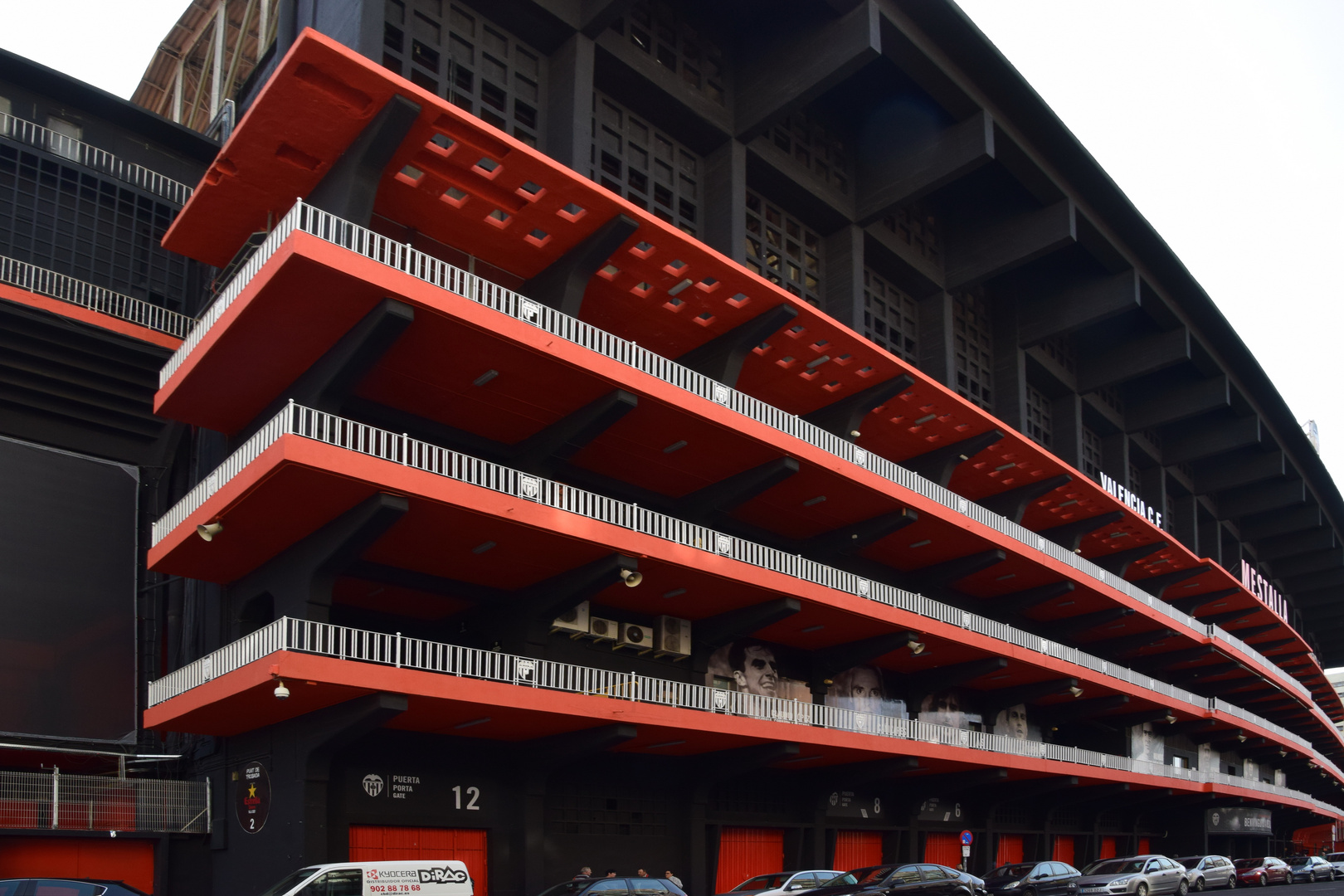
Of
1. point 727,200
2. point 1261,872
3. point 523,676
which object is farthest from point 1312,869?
point 523,676

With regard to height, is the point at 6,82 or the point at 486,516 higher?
the point at 6,82

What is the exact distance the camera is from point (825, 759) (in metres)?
32.0

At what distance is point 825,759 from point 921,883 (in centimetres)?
609

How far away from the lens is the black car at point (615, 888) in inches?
800

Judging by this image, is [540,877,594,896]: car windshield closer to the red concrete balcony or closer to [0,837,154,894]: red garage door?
[0,837,154,894]: red garage door

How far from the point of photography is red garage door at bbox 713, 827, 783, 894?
1210 inches

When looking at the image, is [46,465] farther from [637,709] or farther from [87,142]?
[637,709]

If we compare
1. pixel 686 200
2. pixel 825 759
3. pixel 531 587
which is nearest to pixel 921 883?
pixel 825 759

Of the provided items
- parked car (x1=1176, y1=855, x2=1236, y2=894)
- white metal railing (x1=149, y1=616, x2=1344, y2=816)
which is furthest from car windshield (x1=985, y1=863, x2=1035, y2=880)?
parked car (x1=1176, y1=855, x2=1236, y2=894)

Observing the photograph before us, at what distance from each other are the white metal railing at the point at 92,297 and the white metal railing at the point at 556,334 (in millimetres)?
2173

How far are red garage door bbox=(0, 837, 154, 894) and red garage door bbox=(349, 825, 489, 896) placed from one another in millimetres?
5286

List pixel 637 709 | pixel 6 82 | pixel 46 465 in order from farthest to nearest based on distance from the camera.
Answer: pixel 6 82, pixel 46 465, pixel 637 709

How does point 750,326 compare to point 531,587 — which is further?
point 750,326

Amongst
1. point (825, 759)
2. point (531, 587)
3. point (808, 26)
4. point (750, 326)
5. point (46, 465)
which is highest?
point (808, 26)
